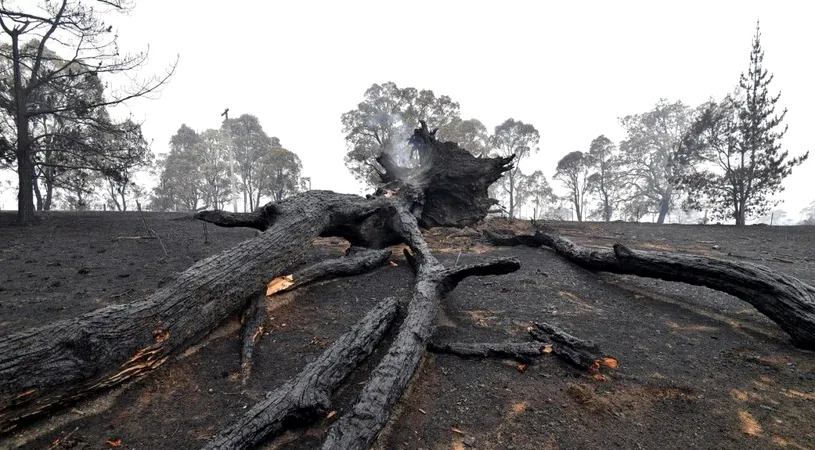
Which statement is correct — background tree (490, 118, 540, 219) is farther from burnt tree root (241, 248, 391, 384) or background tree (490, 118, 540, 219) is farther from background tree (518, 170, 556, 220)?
burnt tree root (241, 248, 391, 384)

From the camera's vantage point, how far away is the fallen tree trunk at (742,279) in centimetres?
329

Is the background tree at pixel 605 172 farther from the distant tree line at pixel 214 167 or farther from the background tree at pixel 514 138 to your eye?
the distant tree line at pixel 214 167

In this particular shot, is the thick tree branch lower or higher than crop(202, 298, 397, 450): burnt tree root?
higher

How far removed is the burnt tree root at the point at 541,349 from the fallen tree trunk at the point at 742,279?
79.7 inches

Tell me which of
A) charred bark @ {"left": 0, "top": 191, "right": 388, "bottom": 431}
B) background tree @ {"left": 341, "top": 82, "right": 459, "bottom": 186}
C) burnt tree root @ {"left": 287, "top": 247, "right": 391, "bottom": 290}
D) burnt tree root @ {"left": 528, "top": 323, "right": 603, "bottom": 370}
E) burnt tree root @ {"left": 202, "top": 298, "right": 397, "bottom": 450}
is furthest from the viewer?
background tree @ {"left": 341, "top": 82, "right": 459, "bottom": 186}

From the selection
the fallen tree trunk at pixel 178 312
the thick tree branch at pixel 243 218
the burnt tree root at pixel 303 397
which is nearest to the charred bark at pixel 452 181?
the fallen tree trunk at pixel 178 312

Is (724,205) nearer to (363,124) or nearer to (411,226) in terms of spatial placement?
(411,226)

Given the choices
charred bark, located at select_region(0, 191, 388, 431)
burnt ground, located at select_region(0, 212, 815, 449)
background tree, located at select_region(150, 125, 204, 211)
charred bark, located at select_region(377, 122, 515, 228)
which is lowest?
burnt ground, located at select_region(0, 212, 815, 449)

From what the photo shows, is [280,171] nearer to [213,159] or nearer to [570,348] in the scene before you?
[213,159]

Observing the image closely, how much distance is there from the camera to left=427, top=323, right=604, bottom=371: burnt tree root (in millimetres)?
2990

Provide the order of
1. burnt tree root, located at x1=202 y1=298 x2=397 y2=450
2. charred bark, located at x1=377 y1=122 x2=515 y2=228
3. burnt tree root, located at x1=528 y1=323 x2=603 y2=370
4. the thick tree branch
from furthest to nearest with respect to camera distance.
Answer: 1. charred bark, located at x1=377 y1=122 x2=515 y2=228
2. the thick tree branch
3. burnt tree root, located at x1=528 y1=323 x2=603 y2=370
4. burnt tree root, located at x1=202 y1=298 x2=397 y2=450

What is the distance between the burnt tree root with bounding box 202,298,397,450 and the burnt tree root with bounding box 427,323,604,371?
2.49 ft

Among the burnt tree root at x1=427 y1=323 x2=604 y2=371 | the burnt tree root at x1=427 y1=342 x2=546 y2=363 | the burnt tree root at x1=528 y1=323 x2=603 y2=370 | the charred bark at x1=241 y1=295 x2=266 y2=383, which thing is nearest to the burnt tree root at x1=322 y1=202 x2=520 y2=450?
the burnt tree root at x1=427 y1=342 x2=546 y2=363

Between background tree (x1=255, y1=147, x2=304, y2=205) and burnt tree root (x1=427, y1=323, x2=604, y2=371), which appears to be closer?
burnt tree root (x1=427, y1=323, x2=604, y2=371)
